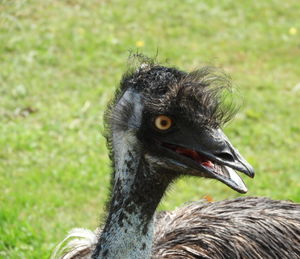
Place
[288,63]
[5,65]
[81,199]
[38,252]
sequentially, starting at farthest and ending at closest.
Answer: [288,63] → [5,65] → [81,199] → [38,252]

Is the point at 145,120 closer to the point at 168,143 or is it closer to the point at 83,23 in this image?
the point at 168,143

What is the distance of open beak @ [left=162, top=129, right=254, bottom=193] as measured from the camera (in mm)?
3469

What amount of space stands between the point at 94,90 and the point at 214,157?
5163 mm

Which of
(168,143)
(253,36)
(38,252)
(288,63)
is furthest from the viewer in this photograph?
(253,36)

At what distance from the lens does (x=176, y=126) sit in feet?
11.6

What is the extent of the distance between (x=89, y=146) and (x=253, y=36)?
3821 millimetres

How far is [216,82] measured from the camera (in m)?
3.86

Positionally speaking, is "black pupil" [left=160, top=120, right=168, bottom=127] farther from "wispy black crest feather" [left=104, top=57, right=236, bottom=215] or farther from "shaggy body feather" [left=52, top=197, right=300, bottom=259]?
"shaggy body feather" [left=52, top=197, right=300, bottom=259]

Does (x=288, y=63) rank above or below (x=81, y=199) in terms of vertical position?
above

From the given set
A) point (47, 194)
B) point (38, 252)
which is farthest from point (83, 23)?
point (38, 252)

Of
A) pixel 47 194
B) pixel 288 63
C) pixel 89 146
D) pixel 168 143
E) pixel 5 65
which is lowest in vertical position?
pixel 168 143

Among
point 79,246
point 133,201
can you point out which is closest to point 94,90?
point 79,246

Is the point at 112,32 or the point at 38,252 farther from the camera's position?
the point at 112,32

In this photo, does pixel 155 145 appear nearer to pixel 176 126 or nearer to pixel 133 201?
pixel 176 126
